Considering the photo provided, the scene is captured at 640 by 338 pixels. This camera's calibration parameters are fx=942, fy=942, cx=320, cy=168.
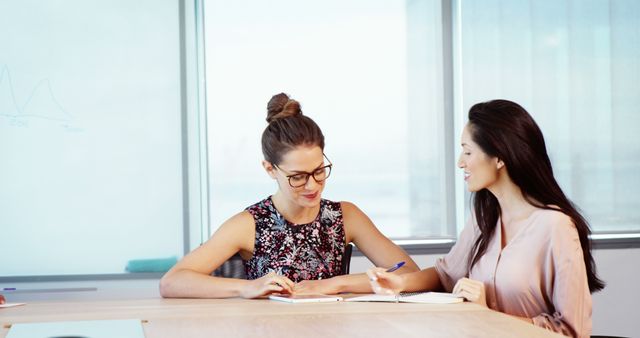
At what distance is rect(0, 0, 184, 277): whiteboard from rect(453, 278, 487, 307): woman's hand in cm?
229

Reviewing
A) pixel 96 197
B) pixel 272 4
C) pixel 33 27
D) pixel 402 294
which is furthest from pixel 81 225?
pixel 402 294

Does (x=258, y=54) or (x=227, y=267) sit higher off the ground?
(x=258, y=54)

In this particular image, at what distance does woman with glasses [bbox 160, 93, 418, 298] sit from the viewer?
3.20 metres

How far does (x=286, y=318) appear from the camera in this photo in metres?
2.53

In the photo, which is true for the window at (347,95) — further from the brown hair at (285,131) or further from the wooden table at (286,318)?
the wooden table at (286,318)

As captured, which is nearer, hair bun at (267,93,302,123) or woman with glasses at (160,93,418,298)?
woman with glasses at (160,93,418,298)

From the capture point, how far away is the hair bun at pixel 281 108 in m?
3.42

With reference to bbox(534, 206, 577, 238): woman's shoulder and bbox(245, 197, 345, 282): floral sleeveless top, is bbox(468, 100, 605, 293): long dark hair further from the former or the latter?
bbox(245, 197, 345, 282): floral sleeveless top

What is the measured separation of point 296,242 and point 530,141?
0.98 meters

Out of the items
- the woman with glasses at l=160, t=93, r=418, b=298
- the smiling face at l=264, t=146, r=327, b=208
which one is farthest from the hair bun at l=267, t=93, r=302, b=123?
the smiling face at l=264, t=146, r=327, b=208

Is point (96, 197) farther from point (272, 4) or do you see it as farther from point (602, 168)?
point (602, 168)

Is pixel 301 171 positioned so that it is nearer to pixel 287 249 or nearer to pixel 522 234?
pixel 287 249

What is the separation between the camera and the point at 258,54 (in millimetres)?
5086

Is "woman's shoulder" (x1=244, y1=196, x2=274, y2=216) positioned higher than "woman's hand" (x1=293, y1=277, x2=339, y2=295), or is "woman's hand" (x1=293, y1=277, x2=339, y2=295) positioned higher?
"woman's shoulder" (x1=244, y1=196, x2=274, y2=216)
